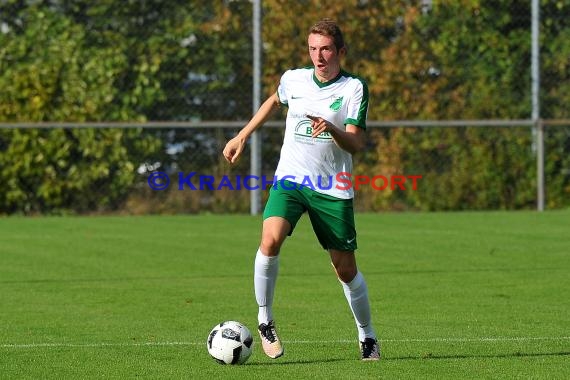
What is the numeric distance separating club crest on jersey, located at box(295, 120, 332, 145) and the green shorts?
25 cm

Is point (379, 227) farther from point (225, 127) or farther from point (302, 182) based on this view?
point (302, 182)

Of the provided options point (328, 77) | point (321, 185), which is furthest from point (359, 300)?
point (328, 77)

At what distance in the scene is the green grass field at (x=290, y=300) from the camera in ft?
24.5

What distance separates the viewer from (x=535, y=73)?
818 inches

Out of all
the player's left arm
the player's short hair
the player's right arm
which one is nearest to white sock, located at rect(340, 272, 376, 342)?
the player's left arm

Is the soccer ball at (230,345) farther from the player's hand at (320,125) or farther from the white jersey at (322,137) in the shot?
the player's hand at (320,125)

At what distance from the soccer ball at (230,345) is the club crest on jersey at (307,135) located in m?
1.11

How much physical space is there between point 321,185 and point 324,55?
720 mm

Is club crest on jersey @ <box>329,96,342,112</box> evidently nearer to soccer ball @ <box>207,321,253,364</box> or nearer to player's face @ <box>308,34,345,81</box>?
player's face @ <box>308,34,345,81</box>

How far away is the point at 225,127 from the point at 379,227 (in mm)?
3555

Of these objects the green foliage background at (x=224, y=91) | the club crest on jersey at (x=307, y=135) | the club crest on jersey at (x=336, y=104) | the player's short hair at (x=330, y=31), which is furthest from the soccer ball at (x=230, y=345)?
the green foliage background at (x=224, y=91)

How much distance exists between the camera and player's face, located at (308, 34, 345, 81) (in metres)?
7.56

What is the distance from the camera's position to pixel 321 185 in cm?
772

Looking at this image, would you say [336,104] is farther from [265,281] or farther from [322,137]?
[265,281]
